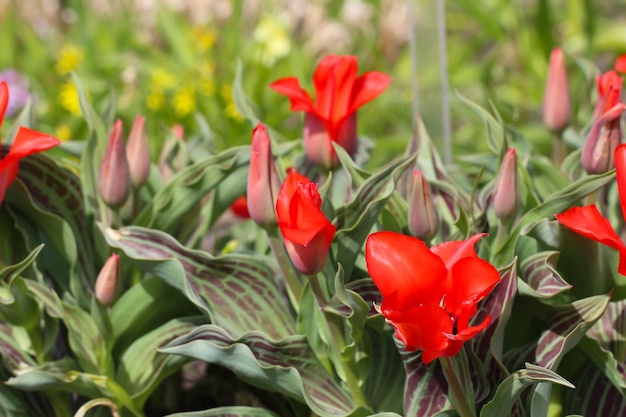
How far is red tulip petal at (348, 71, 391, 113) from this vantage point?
3.79 ft

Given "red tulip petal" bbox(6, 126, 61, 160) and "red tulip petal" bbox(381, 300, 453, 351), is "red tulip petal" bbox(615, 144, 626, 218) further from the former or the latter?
"red tulip petal" bbox(6, 126, 61, 160)

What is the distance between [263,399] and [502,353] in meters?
0.31

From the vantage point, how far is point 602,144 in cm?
108

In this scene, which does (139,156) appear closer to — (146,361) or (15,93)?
(146,361)

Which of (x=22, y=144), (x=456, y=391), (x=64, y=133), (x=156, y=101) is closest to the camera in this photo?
(x=456, y=391)

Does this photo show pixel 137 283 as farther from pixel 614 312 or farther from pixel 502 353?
pixel 614 312

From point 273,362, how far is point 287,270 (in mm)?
99

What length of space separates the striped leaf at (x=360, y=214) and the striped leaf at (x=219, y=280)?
0.11 metres

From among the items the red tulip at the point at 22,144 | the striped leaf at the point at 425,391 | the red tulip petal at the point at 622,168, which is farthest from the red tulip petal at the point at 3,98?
the red tulip petal at the point at 622,168

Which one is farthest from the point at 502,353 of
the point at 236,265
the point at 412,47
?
the point at 412,47

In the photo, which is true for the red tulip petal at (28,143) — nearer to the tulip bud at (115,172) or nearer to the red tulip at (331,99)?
the tulip bud at (115,172)

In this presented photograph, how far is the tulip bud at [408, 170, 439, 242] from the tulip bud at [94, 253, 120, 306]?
12.3 inches

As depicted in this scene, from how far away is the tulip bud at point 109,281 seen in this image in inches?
41.4

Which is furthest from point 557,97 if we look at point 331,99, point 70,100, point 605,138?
point 70,100
